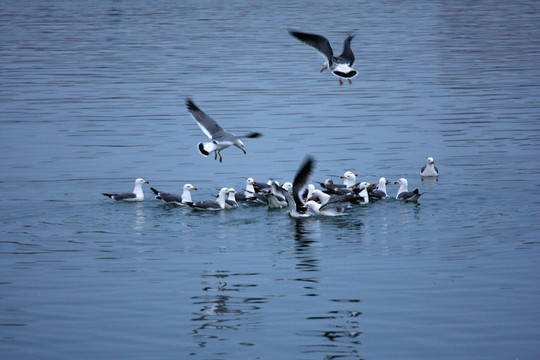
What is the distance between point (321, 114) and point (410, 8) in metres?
67.9

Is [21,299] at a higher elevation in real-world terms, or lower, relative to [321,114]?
lower

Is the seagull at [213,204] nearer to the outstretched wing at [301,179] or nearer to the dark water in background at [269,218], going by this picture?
the dark water in background at [269,218]

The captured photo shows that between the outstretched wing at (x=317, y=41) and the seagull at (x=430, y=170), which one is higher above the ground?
the outstretched wing at (x=317, y=41)

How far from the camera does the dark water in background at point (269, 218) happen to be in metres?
14.6

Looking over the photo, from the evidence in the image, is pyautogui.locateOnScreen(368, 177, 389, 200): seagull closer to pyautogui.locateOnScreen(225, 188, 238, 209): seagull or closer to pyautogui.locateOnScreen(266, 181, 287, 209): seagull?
pyautogui.locateOnScreen(266, 181, 287, 209): seagull

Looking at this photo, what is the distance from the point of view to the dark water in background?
575 inches

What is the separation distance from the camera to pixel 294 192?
22.7m

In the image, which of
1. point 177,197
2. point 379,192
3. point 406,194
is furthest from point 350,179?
point 177,197

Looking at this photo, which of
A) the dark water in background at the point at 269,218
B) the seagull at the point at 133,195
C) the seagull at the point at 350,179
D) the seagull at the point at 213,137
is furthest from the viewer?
the seagull at the point at 350,179

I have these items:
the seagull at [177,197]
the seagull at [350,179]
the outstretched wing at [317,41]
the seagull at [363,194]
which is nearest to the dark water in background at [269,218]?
the seagull at [363,194]

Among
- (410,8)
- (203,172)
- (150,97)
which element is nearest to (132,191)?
(203,172)

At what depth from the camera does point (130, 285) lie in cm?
1717

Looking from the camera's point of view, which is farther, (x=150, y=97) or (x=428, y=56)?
(x=428, y=56)

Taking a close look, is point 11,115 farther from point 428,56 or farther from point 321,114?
point 428,56
